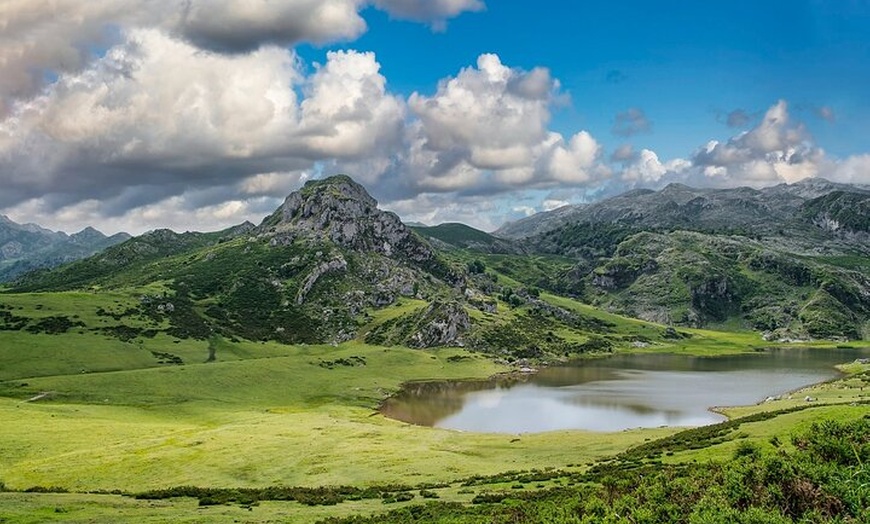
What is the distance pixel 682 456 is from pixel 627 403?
10661 cm

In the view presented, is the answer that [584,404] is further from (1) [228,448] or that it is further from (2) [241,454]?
(2) [241,454]

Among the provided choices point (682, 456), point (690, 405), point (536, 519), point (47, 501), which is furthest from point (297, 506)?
A: point (690, 405)

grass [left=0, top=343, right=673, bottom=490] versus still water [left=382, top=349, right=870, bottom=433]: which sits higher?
grass [left=0, top=343, right=673, bottom=490]

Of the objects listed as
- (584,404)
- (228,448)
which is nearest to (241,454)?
(228,448)

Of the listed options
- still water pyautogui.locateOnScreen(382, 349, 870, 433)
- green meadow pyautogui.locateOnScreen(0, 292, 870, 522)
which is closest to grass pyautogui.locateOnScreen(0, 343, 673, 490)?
green meadow pyautogui.locateOnScreen(0, 292, 870, 522)

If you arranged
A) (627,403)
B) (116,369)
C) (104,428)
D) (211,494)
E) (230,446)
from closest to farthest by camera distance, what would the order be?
(211,494), (230,446), (104,428), (627,403), (116,369)

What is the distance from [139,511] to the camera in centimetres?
4362

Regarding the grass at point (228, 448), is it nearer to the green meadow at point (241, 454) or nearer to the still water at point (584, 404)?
the green meadow at point (241, 454)

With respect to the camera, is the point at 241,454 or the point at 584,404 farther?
the point at 584,404

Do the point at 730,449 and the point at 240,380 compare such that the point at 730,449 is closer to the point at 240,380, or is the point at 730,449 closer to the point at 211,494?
the point at 211,494

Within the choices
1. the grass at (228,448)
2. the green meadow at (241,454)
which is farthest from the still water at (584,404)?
the grass at (228,448)

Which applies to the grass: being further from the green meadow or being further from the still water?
the still water

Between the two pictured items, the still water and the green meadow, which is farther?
the still water

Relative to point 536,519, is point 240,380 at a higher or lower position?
lower
